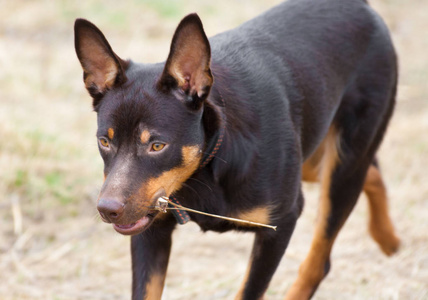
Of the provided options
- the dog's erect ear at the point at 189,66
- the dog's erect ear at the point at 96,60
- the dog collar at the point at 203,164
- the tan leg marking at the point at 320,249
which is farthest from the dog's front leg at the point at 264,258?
the dog's erect ear at the point at 96,60

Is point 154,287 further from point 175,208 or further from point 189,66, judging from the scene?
point 189,66

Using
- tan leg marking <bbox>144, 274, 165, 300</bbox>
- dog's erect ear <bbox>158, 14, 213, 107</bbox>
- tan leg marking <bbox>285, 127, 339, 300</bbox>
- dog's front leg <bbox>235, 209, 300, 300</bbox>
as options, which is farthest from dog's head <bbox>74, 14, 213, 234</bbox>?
tan leg marking <bbox>285, 127, 339, 300</bbox>

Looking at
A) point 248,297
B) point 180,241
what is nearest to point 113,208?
point 248,297

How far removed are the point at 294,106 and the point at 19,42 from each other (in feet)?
22.6

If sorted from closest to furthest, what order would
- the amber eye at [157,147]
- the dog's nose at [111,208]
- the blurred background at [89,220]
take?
1. the dog's nose at [111,208]
2. the amber eye at [157,147]
3. the blurred background at [89,220]

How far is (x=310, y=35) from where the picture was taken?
407cm

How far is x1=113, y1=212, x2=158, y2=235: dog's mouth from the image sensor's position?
9.90ft

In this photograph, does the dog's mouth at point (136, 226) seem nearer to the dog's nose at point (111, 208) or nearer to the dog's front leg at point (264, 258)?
the dog's nose at point (111, 208)

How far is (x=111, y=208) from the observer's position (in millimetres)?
2844

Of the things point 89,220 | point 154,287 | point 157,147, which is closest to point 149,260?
point 154,287

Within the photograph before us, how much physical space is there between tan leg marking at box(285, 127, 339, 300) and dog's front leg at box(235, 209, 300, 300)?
2.57ft

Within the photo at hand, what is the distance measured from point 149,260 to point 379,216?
2537 mm

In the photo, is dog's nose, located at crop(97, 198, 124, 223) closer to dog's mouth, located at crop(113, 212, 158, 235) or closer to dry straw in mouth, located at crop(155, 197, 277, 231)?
dog's mouth, located at crop(113, 212, 158, 235)

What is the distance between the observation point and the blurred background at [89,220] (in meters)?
4.95
